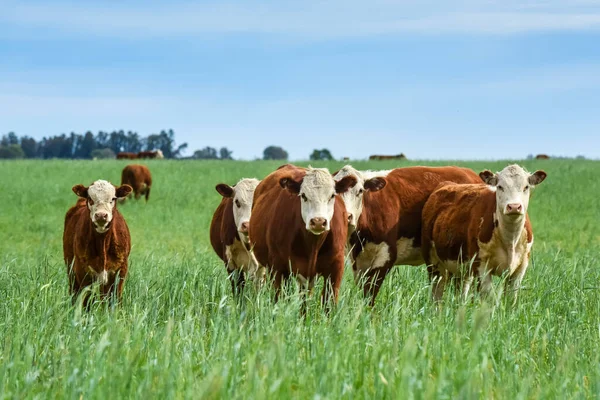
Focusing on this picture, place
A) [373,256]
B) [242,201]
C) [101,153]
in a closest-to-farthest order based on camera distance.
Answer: [373,256] → [242,201] → [101,153]

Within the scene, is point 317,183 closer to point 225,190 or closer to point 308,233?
point 308,233

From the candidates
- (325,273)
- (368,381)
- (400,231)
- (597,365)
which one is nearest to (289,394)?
(368,381)

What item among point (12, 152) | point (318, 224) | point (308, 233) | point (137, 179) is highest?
point (318, 224)

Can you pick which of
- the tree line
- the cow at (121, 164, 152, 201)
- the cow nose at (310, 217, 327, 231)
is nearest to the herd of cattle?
the cow nose at (310, 217, 327, 231)

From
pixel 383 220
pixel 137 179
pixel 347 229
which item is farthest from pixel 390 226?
pixel 137 179

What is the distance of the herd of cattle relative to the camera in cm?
715

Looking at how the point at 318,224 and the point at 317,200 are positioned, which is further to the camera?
the point at 317,200

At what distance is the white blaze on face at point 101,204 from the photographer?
26.0ft

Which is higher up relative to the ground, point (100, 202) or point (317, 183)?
point (317, 183)

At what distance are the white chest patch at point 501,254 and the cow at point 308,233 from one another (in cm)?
147

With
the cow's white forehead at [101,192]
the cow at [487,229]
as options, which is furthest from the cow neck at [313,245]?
the cow's white forehead at [101,192]

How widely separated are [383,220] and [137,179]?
67.8 feet

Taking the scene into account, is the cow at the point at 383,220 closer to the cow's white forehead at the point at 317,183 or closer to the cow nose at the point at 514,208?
the cow's white forehead at the point at 317,183

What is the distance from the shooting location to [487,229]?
7727mm
